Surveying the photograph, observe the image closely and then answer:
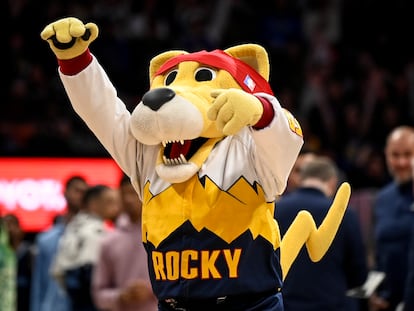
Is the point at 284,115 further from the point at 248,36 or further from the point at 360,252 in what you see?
the point at 248,36

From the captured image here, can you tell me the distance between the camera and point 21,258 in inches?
360

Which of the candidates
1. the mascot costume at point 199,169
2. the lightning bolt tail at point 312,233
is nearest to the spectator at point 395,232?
the lightning bolt tail at point 312,233

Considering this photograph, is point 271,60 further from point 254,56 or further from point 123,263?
Result: point 254,56

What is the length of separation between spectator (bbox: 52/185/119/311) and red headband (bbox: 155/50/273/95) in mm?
3033

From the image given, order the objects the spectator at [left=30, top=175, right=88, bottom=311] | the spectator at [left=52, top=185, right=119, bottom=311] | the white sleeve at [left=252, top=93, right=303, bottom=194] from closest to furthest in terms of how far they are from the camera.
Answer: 1. the white sleeve at [left=252, top=93, right=303, bottom=194]
2. the spectator at [left=52, top=185, right=119, bottom=311]
3. the spectator at [left=30, top=175, right=88, bottom=311]

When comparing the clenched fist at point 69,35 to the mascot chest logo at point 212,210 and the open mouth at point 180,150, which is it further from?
the mascot chest logo at point 212,210

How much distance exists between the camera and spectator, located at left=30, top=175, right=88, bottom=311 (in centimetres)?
759

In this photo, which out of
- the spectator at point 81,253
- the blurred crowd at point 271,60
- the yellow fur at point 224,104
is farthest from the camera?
the blurred crowd at point 271,60

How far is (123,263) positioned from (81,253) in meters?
0.76

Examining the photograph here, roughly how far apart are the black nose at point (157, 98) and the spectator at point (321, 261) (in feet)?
6.40

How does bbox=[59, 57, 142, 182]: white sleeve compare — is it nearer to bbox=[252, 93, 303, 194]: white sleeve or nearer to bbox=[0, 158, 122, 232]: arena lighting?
bbox=[252, 93, 303, 194]: white sleeve

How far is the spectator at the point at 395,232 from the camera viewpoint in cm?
620

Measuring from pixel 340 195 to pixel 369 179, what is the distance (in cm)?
637

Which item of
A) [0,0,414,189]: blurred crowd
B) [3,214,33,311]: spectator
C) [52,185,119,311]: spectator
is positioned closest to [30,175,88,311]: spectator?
[52,185,119,311]: spectator
